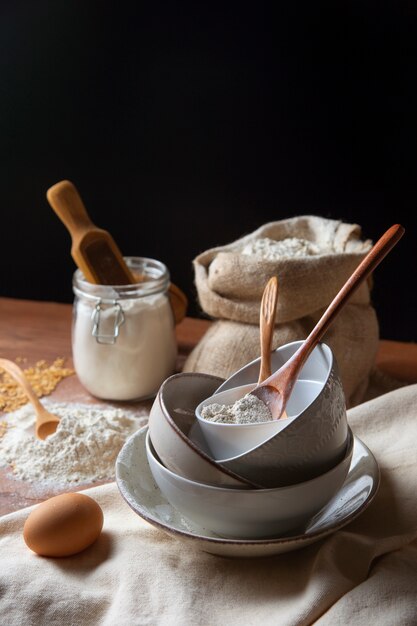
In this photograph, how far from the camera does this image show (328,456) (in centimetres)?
73

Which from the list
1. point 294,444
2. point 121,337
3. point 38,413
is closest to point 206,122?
point 121,337

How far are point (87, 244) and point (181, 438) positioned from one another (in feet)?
1.84

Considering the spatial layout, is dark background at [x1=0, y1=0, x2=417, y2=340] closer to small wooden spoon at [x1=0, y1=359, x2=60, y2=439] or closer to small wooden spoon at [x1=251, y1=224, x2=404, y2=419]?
small wooden spoon at [x1=0, y1=359, x2=60, y2=439]

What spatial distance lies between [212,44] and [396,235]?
797 millimetres

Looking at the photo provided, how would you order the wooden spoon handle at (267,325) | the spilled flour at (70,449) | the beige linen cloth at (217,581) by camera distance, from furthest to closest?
the spilled flour at (70,449) < the wooden spoon handle at (267,325) < the beige linen cloth at (217,581)

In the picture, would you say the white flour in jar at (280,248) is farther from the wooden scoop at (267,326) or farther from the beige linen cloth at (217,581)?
the beige linen cloth at (217,581)

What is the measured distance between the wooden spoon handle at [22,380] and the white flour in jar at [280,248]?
373mm

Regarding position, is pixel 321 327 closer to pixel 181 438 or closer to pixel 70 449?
pixel 181 438

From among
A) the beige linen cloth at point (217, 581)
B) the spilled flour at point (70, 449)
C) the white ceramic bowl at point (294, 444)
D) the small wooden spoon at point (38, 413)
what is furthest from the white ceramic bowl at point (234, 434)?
the small wooden spoon at point (38, 413)

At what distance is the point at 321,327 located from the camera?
0.77 metres

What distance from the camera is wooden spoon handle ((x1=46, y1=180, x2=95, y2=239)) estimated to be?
1.20m

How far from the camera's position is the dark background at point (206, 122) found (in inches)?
54.0

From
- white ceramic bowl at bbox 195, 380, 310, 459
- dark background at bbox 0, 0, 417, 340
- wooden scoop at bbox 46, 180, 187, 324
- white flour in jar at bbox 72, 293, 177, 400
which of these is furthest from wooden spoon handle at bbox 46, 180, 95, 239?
white ceramic bowl at bbox 195, 380, 310, 459

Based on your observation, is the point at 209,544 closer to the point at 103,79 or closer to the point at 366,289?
the point at 366,289
